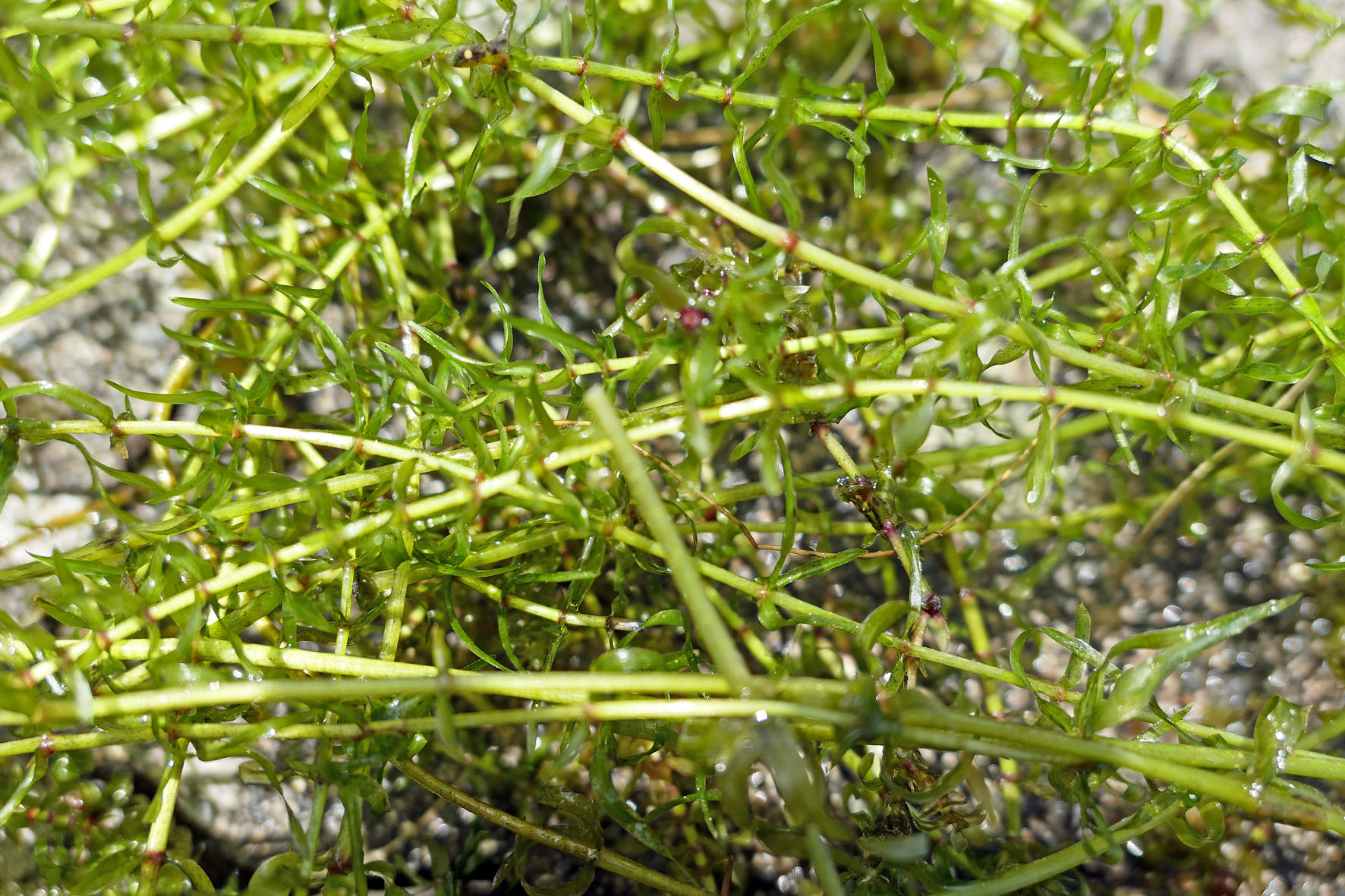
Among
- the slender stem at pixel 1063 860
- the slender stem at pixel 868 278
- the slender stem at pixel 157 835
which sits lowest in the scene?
the slender stem at pixel 157 835

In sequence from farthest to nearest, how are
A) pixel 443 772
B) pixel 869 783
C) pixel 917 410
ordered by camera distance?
1. pixel 443 772
2. pixel 869 783
3. pixel 917 410

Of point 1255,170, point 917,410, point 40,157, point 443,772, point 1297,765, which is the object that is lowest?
point 443,772

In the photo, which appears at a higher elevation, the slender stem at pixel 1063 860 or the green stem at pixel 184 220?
the green stem at pixel 184 220

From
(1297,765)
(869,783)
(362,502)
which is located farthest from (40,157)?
(1297,765)

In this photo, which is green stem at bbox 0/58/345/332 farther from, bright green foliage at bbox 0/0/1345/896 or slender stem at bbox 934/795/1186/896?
slender stem at bbox 934/795/1186/896

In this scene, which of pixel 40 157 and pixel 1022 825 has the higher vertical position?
pixel 40 157

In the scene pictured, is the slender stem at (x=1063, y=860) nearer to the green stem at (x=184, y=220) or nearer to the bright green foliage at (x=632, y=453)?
the bright green foliage at (x=632, y=453)

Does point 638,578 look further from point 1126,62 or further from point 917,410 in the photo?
point 1126,62

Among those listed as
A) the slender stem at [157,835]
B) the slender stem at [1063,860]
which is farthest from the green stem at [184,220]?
the slender stem at [1063,860]

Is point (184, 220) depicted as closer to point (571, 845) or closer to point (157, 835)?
point (157, 835)
